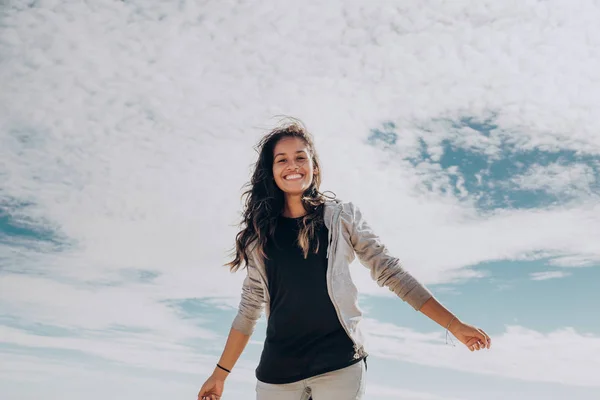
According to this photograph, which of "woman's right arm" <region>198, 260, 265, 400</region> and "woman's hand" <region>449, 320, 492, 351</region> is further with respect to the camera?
"woman's right arm" <region>198, 260, 265, 400</region>

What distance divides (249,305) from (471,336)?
65.8 inches

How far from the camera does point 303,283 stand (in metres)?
4.27

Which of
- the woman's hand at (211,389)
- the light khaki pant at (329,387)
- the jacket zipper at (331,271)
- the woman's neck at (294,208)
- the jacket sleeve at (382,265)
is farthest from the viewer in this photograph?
the woman's neck at (294,208)

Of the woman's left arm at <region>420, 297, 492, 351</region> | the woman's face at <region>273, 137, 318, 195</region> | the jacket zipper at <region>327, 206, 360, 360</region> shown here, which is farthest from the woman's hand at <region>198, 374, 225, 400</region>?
the woman's left arm at <region>420, 297, 492, 351</region>

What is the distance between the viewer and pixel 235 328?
15.4ft

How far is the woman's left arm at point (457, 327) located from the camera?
399cm

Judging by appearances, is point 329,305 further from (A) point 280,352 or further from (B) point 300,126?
(B) point 300,126

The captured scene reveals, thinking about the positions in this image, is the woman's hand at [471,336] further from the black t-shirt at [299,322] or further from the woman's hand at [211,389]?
the woman's hand at [211,389]

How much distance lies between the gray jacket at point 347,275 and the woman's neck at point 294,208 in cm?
21

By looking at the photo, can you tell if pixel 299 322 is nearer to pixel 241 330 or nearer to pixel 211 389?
pixel 241 330

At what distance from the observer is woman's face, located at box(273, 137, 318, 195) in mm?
4629

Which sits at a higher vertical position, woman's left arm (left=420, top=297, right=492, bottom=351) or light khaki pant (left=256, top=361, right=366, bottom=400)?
woman's left arm (left=420, top=297, right=492, bottom=351)

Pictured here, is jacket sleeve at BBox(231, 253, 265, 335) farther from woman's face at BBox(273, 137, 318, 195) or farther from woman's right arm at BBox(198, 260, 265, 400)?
woman's face at BBox(273, 137, 318, 195)

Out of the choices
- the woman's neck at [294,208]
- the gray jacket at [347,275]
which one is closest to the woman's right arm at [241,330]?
the gray jacket at [347,275]
